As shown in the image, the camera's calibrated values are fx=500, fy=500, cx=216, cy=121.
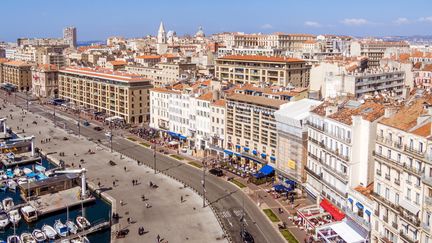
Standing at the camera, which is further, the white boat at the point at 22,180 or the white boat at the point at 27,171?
the white boat at the point at 27,171

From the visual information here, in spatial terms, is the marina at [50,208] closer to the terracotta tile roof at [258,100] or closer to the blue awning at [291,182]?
the blue awning at [291,182]

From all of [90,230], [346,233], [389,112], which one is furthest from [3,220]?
[389,112]

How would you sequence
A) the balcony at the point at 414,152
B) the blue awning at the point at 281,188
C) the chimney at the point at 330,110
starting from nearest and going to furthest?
the balcony at the point at 414,152 < the chimney at the point at 330,110 < the blue awning at the point at 281,188

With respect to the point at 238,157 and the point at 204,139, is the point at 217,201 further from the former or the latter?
the point at 204,139

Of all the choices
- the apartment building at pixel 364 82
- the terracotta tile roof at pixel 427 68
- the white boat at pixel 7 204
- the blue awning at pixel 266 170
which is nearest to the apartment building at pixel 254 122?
the blue awning at pixel 266 170

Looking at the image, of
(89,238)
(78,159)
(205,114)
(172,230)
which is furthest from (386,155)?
(78,159)

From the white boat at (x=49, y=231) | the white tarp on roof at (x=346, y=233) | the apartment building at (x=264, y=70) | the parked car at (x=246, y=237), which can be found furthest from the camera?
the apartment building at (x=264, y=70)
